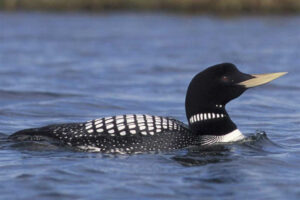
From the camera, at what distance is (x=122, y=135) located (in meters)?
5.67

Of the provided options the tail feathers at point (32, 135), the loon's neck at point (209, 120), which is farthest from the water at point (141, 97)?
the loon's neck at point (209, 120)

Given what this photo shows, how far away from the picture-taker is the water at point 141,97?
491 centimetres

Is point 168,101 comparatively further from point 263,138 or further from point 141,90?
point 263,138

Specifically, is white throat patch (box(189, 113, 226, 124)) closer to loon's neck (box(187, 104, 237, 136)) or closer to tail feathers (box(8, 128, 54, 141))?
loon's neck (box(187, 104, 237, 136))

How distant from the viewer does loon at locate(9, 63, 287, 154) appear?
5.68m

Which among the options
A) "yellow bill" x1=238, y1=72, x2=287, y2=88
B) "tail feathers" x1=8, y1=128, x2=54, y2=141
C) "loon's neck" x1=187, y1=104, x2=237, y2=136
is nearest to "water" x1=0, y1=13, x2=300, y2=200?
"tail feathers" x1=8, y1=128, x2=54, y2=141

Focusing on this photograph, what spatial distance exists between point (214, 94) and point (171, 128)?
0.47 m

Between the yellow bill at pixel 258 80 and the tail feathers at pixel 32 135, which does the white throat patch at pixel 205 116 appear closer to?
the yellow bill at pixel 258 80

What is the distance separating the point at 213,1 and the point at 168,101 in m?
14.7

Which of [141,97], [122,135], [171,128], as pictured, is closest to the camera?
[122,135]

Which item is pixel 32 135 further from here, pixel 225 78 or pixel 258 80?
pixel 258 80

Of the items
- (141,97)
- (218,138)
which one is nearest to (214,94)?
(218,138)

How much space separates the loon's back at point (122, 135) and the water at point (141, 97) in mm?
86

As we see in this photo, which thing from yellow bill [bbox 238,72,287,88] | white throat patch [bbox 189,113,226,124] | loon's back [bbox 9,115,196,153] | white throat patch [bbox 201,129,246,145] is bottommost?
white throat patch [bbox 201,129,246,145]
